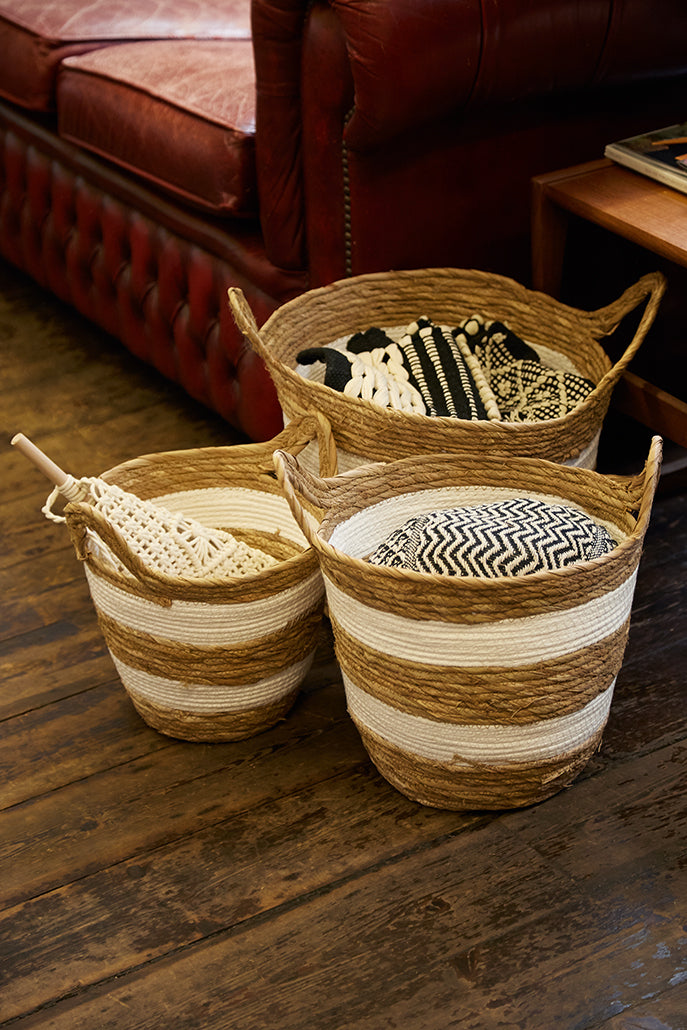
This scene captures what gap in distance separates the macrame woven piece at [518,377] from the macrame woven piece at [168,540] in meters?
0.40

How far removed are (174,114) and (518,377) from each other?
73 centimetres

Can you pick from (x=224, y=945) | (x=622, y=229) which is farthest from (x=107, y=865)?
(x=622, y=229)

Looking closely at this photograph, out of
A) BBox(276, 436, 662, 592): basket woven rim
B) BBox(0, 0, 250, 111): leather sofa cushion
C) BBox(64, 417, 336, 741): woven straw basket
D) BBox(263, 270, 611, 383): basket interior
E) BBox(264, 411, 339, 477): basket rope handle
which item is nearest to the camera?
BBox(276, 436, 662, 592): basket woven rim

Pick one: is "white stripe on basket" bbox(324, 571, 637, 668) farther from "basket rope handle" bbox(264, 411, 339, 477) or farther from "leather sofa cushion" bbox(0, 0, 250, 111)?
"leather sofa cushion" bbox(0, 0, 250, 111)

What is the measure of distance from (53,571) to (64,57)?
1040mm

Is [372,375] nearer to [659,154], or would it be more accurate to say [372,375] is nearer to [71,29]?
[659,154]

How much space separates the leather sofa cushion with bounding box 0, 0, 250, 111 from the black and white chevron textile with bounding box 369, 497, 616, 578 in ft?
4.57

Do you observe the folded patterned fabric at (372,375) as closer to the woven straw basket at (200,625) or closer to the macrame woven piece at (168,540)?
the woven straw basket at (200,625)

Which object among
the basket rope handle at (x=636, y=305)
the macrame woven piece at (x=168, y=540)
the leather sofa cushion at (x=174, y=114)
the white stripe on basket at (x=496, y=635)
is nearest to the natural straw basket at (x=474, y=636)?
the white stripe on basket at (x=496, y=635)

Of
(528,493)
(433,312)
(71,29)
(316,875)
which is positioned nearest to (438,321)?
(433,312)

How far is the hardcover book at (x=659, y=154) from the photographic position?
53.4 inches

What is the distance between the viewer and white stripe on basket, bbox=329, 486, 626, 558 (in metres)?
1.18

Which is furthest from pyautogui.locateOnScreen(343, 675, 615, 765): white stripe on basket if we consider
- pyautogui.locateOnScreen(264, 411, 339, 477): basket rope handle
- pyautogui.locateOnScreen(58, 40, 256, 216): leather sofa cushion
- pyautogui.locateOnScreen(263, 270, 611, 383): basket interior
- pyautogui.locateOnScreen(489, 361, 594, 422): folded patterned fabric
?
pyautogui.locateOnScreen(58, 40, 256, 216): leather sofa cushion

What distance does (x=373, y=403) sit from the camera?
1222 mm
